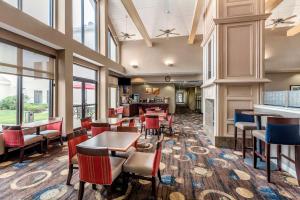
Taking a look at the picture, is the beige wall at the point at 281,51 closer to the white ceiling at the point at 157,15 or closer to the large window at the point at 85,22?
the white ceiling at the point at 157,15

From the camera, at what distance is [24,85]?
13.7ft

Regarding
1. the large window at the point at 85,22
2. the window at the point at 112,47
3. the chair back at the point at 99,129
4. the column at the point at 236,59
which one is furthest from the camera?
the window at the point at 112,47

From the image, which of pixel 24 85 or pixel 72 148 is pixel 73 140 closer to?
pixel 72 148

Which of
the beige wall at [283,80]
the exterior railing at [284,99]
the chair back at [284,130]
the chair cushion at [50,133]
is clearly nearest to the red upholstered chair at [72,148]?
the chair cushion at [50,133]

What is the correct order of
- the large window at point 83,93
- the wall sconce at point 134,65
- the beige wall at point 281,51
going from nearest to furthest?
1. the large window at point 83,93
2. the beige wall at point 281,51
3. the wall sconce at point 134,65

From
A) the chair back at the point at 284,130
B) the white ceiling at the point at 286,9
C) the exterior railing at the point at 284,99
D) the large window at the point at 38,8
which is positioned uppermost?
the white ceiling at the point at 286,9

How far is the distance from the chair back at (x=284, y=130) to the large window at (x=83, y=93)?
20.0 ft

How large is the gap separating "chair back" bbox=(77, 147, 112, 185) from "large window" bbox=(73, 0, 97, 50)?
17.4ft

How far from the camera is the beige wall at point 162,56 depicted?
30.9 ft

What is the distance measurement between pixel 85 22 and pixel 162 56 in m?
4.70

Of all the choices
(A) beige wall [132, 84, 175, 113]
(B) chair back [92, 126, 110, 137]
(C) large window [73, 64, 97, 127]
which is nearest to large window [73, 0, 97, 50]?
(C) large window [73, 64, 97, 127]

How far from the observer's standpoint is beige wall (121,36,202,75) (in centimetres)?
943

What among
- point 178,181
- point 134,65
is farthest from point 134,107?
point 178,181

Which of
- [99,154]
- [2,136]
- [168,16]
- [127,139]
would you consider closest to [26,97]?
[2,136]
